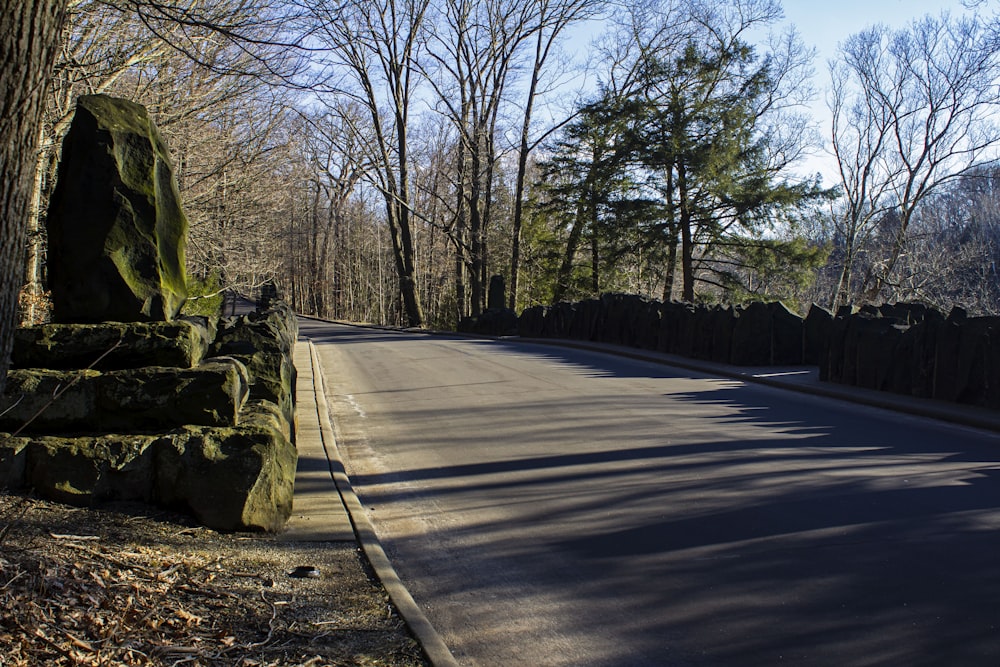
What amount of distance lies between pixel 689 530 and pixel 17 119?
4.57m

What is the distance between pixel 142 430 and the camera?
567 cm

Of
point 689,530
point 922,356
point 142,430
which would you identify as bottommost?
point 689,530

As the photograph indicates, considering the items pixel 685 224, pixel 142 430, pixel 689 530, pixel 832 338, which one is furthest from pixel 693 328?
pixel 685 224

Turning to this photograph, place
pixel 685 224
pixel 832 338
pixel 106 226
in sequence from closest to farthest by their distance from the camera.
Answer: pixel 106 226 → pixel 832 338 → pixel 685 224

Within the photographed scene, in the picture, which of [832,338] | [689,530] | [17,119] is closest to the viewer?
[17,119]

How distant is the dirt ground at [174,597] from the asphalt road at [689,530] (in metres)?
0.52

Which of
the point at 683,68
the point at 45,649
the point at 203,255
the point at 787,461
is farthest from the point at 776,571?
the point at 683,68

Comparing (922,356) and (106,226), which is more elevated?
(106,226)

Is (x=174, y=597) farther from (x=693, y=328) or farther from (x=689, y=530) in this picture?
(x=693, y=328)

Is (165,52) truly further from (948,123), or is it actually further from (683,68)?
(948,123)

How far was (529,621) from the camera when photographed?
4.31m

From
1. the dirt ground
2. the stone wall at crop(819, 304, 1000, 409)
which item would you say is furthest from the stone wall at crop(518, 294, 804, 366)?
the dirt ground

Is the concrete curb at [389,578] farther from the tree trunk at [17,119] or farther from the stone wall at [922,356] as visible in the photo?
the stone wall at [922,356]

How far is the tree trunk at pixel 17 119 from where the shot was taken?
3.26m
